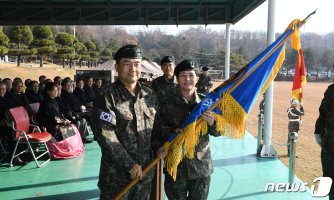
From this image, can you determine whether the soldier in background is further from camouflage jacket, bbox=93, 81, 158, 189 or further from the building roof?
the building roof

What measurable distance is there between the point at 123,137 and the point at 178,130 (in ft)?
1.67

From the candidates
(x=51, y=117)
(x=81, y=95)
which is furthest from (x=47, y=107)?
(x=81, y=95)

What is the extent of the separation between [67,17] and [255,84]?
7.81 meters

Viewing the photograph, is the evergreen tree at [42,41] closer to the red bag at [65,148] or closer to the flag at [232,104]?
the red bag at [65,148]

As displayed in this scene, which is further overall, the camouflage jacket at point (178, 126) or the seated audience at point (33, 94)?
the seated audience at point (33, 94)

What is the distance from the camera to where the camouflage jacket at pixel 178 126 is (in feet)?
8.34

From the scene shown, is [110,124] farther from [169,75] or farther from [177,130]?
[169,75]

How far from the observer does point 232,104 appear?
8.50ft

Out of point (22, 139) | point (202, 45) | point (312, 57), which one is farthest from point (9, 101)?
point (202, 45)

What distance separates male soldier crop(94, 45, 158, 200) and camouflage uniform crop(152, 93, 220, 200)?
323 mm

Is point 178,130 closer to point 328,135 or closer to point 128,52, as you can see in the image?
point 128,52

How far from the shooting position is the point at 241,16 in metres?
8.13

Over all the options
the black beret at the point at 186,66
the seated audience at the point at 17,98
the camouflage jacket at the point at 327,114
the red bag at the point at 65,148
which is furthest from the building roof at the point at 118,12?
the black beret at the point at 186,66

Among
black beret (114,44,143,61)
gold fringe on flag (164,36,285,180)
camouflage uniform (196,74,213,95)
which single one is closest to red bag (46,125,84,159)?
camouflage uniform (196,74,213,95)
